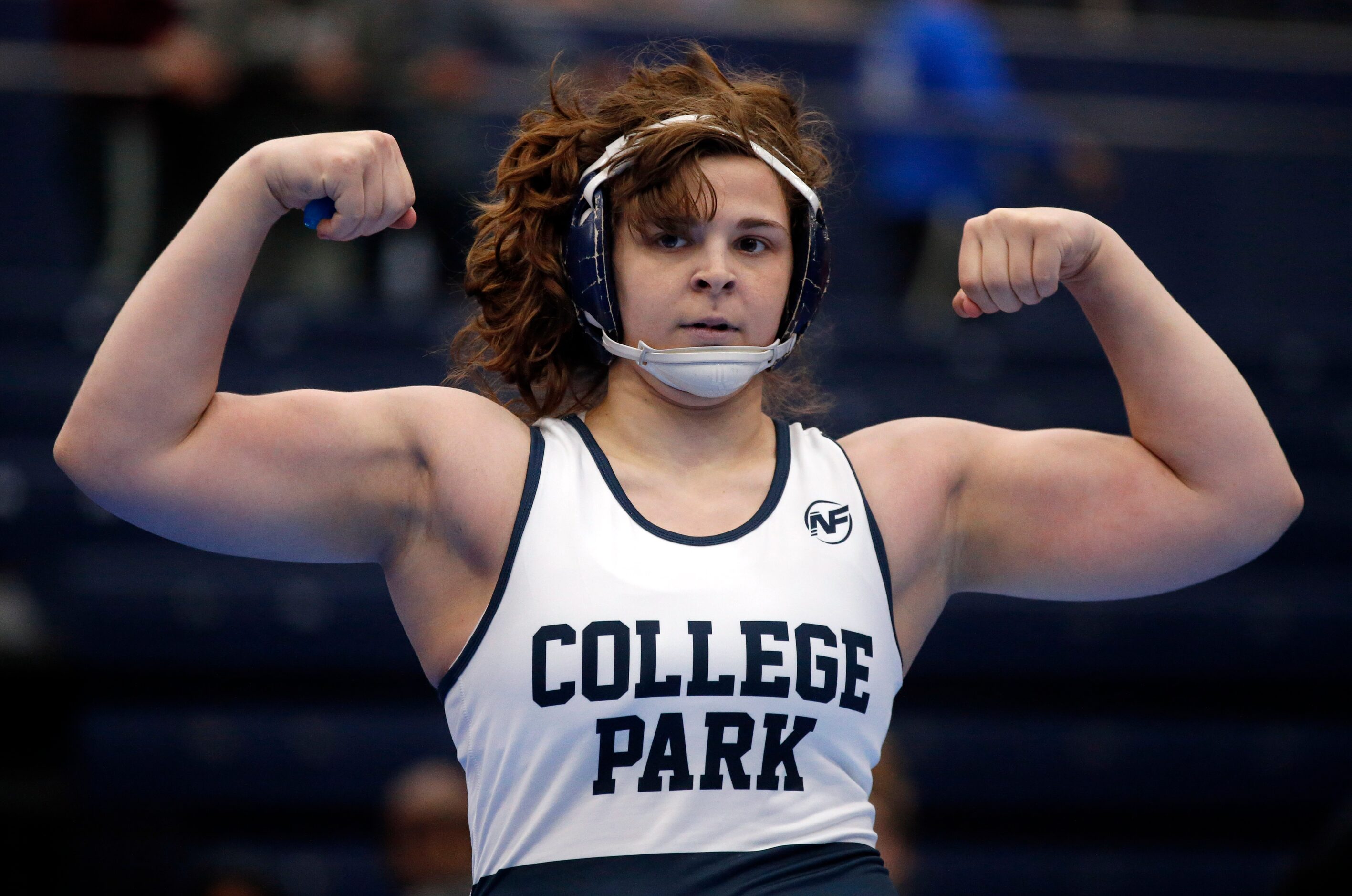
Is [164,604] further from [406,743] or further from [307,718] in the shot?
[406,743]

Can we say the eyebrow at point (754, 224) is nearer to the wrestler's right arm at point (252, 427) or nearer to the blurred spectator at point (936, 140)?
the wrestler's right arm at point (252, 427)

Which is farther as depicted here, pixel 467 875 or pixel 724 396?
pixel 467 875

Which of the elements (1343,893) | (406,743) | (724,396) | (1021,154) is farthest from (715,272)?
(1021,154)

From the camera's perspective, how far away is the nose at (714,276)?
2477 mm

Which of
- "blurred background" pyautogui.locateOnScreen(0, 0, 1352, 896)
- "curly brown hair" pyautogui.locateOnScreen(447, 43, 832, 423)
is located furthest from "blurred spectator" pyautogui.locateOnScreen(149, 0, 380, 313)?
"curly brown hair" pyautogui.locateOnScreen(447, 43, 832, 423)

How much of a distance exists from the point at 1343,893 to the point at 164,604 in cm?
484

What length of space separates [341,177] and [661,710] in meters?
0.96

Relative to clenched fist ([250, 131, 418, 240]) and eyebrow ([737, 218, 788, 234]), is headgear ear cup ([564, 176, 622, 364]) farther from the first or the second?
clenched fist ([250, 131, 418, 240])

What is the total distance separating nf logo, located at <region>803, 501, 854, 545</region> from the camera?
8.14 feet

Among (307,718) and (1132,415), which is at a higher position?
(1132,415)

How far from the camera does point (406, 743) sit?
6.30 m

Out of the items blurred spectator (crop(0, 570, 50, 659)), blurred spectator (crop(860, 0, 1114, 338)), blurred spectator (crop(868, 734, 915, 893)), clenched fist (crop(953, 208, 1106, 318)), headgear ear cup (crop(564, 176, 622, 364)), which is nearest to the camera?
clenched fist (crop(953, 208, 1106, 318))

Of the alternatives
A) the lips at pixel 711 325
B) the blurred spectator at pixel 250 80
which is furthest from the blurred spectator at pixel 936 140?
the lips at pixel 711 325

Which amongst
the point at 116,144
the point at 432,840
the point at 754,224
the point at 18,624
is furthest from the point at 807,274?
the point at 116,144
